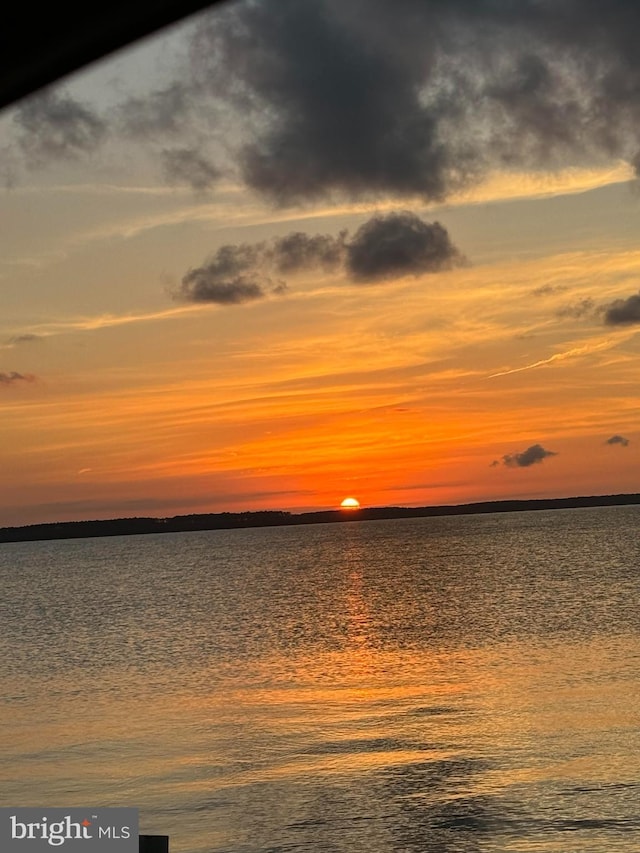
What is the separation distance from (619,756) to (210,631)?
37.9 metres

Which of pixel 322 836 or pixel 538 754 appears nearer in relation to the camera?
pixel 322 836

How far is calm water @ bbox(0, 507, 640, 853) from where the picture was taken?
15359mm

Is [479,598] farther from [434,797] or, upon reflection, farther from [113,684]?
[434,797]

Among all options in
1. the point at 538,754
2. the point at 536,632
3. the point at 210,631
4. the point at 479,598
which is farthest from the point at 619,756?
the point at 479,598

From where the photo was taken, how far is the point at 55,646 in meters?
50.0

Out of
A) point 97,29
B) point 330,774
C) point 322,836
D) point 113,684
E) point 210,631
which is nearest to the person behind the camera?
point 97,29

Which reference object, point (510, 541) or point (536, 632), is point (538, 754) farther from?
point (510, 541)

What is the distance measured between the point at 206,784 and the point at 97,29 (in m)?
17.8

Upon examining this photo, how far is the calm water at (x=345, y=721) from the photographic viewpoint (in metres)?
15.4

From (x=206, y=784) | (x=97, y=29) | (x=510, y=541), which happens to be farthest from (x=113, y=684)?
(x=510, y=541)

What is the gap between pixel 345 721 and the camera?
76.9 ft

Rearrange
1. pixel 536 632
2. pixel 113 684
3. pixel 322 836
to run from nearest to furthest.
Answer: pixel 322 836 → pixel 113 684 → pixel 536 632

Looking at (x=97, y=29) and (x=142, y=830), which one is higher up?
(x=97, y=29)

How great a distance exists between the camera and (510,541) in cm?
13850
